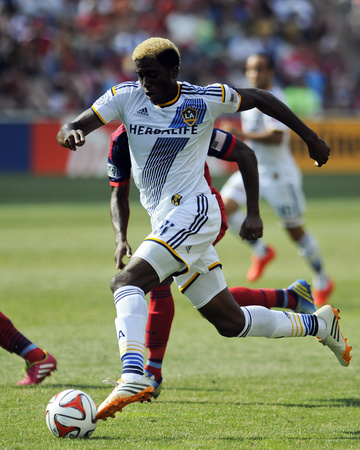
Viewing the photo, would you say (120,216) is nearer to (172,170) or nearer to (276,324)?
(172,170)

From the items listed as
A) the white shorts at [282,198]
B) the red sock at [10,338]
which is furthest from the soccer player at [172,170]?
the white shorts at [282,198]

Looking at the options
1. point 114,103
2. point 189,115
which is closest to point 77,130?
point 114,103

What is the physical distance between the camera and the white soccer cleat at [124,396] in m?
3.91

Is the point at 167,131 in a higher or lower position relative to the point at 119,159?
higher

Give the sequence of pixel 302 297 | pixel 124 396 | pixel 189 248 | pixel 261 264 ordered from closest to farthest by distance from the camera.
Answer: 1. pixel 124 396
2. pixel 189 248
3. pixel 302 297
4. pixel 261 264

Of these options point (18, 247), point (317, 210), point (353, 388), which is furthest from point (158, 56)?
point (317, 210)

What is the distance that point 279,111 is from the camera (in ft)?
15.8

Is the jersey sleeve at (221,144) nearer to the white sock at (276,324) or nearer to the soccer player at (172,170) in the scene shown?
the soccer player at (172,170)

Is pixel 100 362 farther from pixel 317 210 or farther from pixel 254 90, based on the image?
pixel 317 210

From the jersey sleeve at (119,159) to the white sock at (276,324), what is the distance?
112 cm

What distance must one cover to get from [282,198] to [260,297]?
3.34 meters

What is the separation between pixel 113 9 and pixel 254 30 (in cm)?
501

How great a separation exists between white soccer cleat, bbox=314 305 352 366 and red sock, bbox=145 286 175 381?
100 cm

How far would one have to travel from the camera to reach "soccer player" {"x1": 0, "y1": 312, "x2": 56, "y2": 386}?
Answer: 18.0ft
